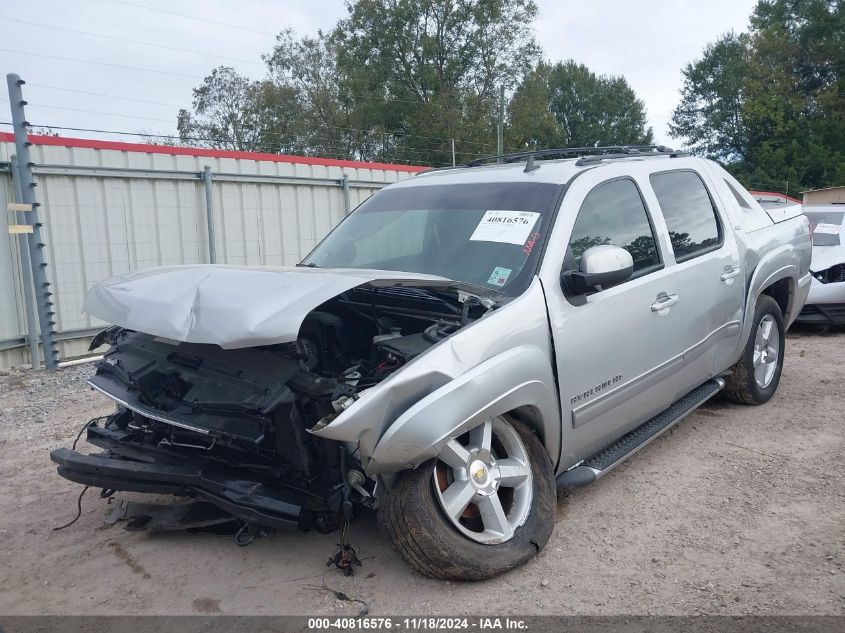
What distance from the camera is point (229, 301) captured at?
2.82 meters

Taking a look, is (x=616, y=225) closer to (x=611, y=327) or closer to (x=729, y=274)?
(x=611, y=327)

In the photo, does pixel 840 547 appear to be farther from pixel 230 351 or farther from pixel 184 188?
pixel 184 188

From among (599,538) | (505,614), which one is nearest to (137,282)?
(505,614)

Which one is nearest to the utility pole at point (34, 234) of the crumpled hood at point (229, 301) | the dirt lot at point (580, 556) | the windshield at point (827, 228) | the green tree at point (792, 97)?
the dirt lot at point (580, 556)

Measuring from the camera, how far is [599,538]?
333 cm

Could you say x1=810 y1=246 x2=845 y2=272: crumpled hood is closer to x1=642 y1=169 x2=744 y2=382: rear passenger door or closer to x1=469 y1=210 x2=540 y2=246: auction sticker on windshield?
x1=642 y1=169 x2=744 y2=382: rear passenger door

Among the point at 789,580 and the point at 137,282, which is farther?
the point at 137,282

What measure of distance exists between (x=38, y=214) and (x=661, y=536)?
22.8ft

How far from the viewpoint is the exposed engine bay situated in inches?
110

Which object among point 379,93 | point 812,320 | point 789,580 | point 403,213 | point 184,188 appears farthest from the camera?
point 379,93

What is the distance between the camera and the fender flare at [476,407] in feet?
8.52

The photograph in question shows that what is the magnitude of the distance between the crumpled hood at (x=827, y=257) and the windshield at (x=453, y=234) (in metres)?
5.78

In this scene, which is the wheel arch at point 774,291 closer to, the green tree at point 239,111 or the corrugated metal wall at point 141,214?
the corrugated metal wall at point 141,214

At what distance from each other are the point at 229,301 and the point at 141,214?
6.59 metres
